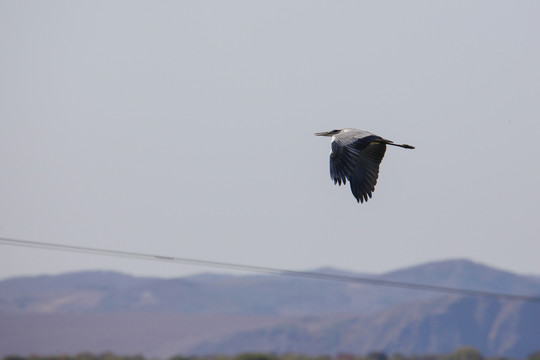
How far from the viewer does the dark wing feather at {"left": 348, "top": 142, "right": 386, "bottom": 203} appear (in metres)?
19.5

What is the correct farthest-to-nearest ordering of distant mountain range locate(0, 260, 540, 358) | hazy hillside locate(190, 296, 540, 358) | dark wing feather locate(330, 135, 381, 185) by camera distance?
hazy hillside locate(190, 296, 540, 358) → distant mountain range locate(0, 260, 540, 358) → dark wing feather locate(330, 135, 381, 185)

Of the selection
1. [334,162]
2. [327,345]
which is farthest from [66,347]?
[334,162]

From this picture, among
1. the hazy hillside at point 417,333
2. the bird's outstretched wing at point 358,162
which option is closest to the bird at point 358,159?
the bird's outstretched wing at point 358,162

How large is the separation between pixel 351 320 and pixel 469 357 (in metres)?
85.7

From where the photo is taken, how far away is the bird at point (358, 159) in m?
18.2

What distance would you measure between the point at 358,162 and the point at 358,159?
0.45 ft

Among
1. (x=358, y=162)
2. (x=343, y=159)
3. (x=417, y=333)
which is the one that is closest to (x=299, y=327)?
(x=417, y=333)

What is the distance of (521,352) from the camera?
171750 millimetres

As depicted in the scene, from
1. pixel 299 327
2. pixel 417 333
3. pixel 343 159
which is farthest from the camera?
pixel 299 327

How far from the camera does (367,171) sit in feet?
65.2

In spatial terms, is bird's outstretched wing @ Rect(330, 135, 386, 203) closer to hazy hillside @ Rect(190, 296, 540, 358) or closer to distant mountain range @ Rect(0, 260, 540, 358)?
distant mountain range @ Rect(0, 260, 540, 358)

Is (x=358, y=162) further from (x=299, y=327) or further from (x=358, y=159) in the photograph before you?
(x=299, y=327)

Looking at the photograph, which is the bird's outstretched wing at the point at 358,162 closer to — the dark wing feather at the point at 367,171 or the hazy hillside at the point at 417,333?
the dark wing feather at the point at 367,171

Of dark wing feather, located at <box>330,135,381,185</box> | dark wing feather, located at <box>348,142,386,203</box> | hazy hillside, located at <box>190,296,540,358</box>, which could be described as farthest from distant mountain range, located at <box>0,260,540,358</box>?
dark wing feather, located at <box>330,135,381,185</box>
